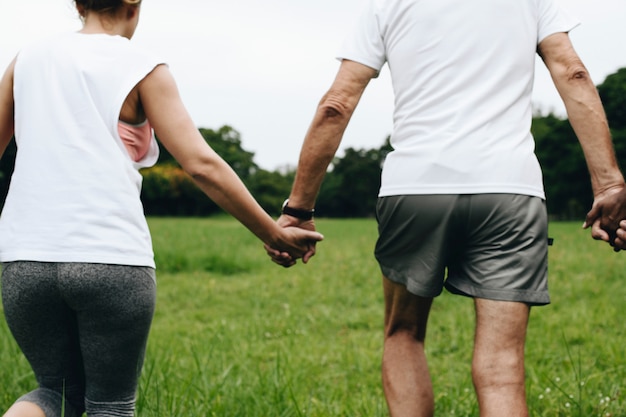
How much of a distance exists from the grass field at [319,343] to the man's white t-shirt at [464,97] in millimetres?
A: 1335

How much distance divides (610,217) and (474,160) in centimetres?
74

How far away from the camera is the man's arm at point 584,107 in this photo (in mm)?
2642

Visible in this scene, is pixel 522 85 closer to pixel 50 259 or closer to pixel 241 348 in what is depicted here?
pixel 50 259

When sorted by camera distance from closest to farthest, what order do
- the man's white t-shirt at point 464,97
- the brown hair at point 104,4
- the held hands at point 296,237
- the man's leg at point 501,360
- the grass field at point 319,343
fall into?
1. the brown hair at point 104,4
2. the man's leg at point 501,360
3. the man's white t-shirt at point 464,97
4. the held hands at point 296,237
5. the grass field at point 319,343

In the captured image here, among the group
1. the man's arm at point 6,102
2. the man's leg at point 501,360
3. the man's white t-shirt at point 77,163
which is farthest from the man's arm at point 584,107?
the man's arm at point 6,102

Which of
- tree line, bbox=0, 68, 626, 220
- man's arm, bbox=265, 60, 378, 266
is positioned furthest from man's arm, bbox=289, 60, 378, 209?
tree line, bbox=0, 68, 626, 220

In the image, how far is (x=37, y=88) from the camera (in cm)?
212

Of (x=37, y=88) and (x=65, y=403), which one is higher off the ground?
(x=37, y=88)

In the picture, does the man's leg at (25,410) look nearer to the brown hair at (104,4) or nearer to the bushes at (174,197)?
the brown hair at (104,4)

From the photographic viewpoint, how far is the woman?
2043mm

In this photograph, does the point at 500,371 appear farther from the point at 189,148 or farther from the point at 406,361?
the point at 189,148

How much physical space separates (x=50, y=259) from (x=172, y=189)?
218ft

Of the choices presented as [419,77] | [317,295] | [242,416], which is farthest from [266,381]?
[317,295]

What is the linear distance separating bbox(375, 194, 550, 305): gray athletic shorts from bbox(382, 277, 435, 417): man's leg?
181 mm
